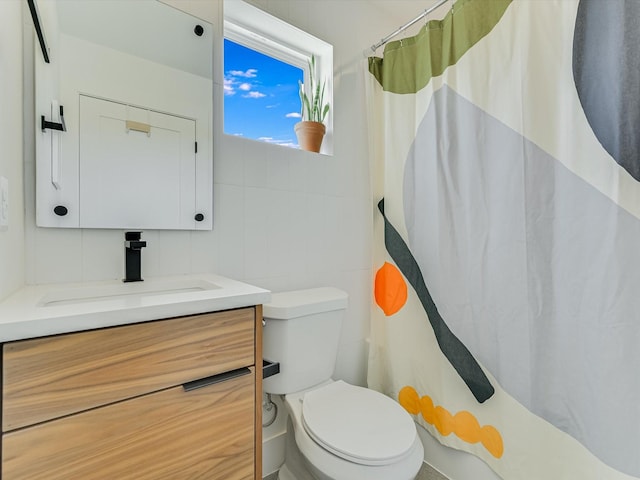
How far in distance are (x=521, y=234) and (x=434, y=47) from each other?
0.92m

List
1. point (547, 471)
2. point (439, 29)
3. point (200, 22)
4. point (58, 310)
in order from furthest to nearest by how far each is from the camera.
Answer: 1. point (439, 29)
2. point (200, 22)
3. point (547, 471)
4. point (58, 310)

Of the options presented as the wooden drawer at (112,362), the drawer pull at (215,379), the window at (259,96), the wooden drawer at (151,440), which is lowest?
the wooden drawer at (151,440)

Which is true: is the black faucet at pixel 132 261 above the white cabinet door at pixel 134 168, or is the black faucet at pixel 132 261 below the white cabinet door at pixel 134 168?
below

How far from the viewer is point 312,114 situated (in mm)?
1670

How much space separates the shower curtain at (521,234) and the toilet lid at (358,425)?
0.39 metres

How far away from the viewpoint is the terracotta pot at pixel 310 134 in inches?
62.6

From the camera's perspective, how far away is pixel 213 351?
2.72ft

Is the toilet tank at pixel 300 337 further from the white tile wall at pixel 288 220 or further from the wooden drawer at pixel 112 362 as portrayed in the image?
the wooden drawer at pixel 112 362

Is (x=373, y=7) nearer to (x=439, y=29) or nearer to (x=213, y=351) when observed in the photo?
(x=439, y=29)

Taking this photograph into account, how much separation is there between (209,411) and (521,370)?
106 cm

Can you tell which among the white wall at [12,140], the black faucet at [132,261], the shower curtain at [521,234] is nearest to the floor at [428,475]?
the shower curtain at [521,234]

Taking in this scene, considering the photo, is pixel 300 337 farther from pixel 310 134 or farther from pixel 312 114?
pixel 312 114

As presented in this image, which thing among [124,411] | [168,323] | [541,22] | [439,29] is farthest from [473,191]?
[124,411]

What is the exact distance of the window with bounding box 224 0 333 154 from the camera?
1.53m
